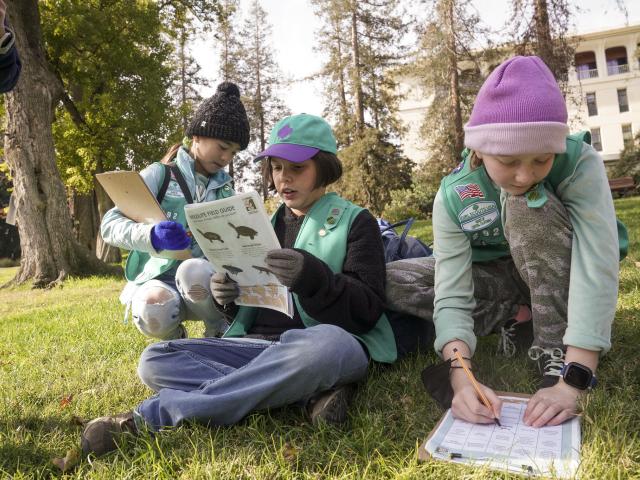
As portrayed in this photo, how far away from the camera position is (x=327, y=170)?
94.0 inches

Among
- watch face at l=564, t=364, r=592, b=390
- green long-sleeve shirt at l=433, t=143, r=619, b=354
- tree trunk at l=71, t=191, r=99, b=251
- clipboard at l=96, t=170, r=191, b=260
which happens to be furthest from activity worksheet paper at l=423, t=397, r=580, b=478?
tree trunk at l=71, t=191, r=99, b=251

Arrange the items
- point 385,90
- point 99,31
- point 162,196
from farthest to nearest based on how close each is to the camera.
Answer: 1. point 385,90
2. point 99,31
3. point 162,196

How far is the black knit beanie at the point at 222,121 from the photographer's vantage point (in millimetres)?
3000

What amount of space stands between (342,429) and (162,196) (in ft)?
5.50

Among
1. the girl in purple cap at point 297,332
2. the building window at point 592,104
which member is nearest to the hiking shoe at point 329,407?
the girl in purple cap at point 297,332

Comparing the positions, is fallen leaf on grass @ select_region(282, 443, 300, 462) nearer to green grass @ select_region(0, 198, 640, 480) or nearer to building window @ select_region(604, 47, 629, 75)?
green grass @ select_region(0, 198, 640, 480)

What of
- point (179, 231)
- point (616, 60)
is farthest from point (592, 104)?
point (179, 231)

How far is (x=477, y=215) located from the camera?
216cm

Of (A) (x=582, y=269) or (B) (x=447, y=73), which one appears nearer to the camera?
(A) (x=582, y=269)

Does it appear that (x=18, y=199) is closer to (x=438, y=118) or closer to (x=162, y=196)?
(x=162, y=196)

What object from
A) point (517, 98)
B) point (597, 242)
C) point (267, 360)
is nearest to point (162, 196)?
point (267, 360)

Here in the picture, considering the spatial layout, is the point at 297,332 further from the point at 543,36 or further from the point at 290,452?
the point at 543,36

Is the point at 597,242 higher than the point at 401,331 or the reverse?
higher

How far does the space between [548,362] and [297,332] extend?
0.93m
